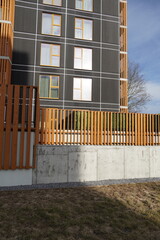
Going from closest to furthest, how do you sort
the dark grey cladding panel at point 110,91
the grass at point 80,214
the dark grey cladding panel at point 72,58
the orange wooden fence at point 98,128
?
1. the grass at point 80,214
2. the orange wooden fence at point 98,128
3. the dark grey cladding panel at point 72,58
4. the dark grey cladding panel at point 110,91

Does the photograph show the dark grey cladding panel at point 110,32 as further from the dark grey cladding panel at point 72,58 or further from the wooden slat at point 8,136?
the wooden slat at point 8,136

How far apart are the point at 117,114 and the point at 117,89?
10678 mm

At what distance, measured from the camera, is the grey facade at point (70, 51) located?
57.0ft

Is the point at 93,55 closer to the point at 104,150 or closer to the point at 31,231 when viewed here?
the point at 104,150

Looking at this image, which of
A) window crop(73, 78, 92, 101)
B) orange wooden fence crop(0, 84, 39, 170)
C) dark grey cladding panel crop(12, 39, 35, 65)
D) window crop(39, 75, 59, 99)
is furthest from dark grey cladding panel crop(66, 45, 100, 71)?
orange wooden fence crop(0, 84, 39, 170)

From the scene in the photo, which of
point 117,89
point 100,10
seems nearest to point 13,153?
point 117,89

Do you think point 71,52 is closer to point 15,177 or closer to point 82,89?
point 82,89

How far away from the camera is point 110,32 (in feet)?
65.2

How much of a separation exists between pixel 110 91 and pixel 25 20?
1052 cm

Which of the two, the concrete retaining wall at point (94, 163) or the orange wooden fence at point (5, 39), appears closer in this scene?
the concrete retaining wall at point (94, 163)

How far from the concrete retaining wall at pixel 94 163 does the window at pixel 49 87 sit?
10.8 meters

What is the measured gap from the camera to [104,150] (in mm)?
8164

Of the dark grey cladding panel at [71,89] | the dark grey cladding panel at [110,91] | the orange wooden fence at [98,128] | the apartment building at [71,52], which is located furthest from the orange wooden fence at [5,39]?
the dark grey cladding panel at [110,91]

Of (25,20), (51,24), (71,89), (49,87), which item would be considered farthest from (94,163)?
(25,20)
